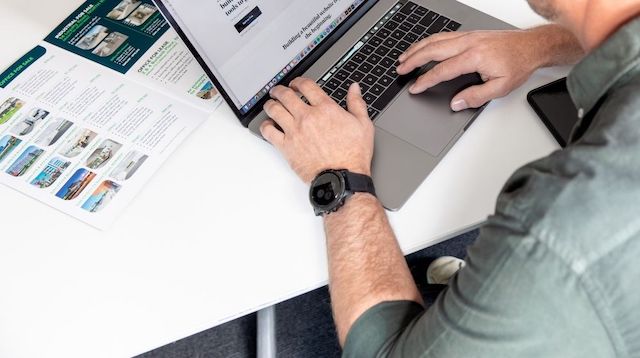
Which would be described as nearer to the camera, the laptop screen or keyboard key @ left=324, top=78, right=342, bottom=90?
the laptop screen

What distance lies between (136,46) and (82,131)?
20cm

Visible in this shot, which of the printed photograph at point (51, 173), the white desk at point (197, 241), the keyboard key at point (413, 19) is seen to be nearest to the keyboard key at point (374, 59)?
the keyboard key at point (413, 19)

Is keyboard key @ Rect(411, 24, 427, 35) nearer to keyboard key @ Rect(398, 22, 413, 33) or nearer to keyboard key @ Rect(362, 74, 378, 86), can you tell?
keyboard key @ Rect(398, 22, 413, 33)

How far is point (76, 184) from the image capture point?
1.00 meters

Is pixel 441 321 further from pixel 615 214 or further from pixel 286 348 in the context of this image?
pixel 286 348

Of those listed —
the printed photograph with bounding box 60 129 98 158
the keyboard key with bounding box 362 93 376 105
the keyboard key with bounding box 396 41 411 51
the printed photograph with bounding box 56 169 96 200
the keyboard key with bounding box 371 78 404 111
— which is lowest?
the keyboard key with bounding box 371 78 404 111

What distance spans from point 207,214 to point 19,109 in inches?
16.2

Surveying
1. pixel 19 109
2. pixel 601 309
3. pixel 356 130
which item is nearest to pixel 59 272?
pixel 19 109

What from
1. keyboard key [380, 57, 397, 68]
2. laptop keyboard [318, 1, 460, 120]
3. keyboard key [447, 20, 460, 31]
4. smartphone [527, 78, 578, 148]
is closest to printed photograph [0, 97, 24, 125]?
laptop keyboard [318, 1, 460, 120]

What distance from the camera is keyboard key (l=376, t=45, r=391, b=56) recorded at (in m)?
1.09

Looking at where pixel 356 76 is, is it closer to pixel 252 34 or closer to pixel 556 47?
pixel 252 34

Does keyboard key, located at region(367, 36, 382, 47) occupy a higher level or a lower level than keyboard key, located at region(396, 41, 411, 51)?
higher

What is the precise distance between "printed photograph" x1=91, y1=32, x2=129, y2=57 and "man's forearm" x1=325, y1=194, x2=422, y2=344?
0.54 meters

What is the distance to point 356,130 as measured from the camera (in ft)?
3.20
